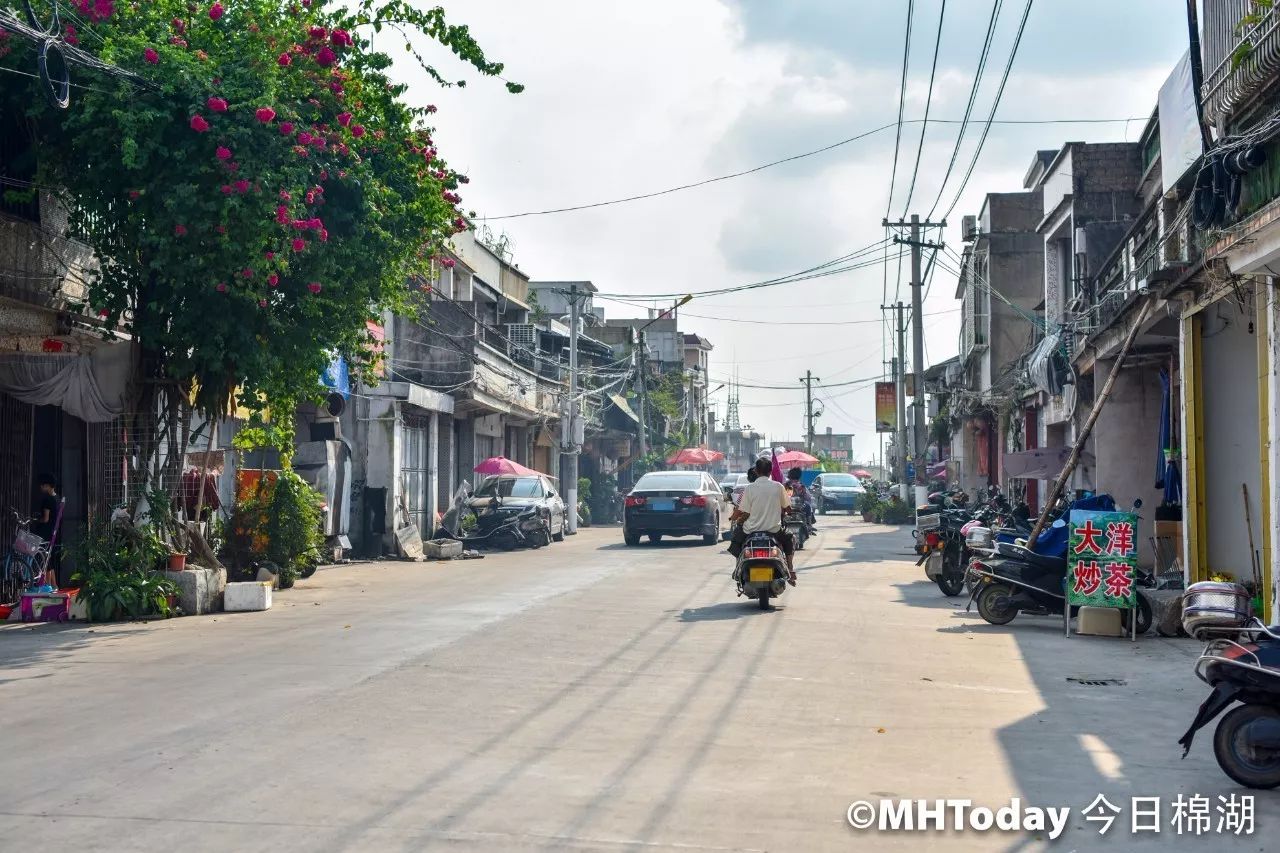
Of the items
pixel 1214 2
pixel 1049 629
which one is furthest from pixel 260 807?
pixel 1214 2

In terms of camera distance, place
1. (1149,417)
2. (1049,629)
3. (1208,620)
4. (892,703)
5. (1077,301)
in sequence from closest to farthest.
Result: 1. (892,703)
2. (1208,620)
3. (1049,629)
4. (1149,417)
5. (1077,301)

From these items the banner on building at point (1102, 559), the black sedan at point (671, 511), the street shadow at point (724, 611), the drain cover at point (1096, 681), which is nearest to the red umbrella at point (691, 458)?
the black sedan at point (671, 511)

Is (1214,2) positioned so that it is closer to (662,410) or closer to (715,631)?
(715,631)

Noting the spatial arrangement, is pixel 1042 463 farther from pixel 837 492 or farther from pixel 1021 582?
pixel 837 492

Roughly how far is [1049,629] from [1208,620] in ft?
11.0

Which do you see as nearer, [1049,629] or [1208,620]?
[1208,620]

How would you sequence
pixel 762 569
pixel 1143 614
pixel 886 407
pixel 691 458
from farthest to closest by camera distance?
pixel 886 407, pixel 691 458, pixel 762 569, pixel 1143 614

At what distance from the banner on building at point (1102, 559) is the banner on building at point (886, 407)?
45707 mm

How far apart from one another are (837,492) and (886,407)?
210 inches

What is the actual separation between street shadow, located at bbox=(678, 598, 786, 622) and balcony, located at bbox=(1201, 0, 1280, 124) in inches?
277

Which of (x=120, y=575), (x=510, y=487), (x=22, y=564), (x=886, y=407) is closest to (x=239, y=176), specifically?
(x=120, y=575)

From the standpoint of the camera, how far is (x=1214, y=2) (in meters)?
13.2

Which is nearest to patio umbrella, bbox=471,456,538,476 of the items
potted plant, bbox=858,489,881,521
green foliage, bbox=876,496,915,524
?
green foliage, bbox=876,496,915,524

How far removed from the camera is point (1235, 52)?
12.0m
